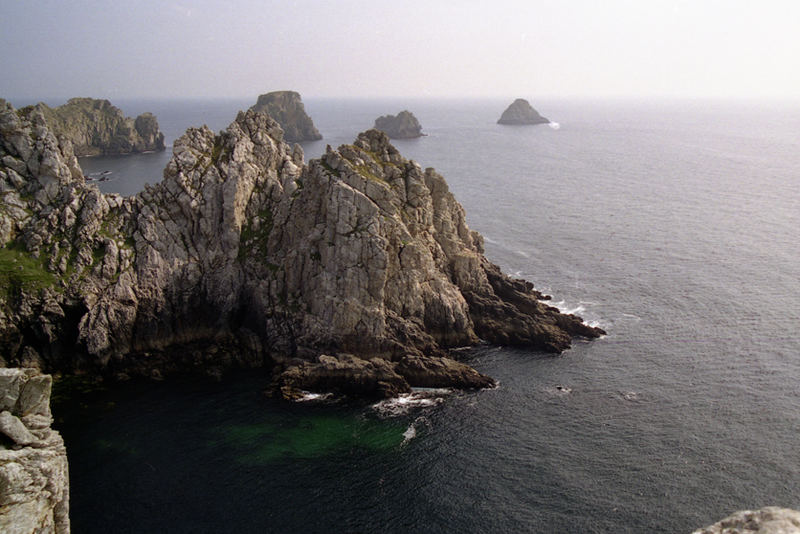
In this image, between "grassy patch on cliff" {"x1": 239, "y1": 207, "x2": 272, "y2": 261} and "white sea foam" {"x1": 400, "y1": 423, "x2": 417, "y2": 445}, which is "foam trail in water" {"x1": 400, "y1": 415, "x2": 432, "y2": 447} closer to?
"white sea foam" {"x1": 400, "y1": 423, "x2": 417, "y2": 445}

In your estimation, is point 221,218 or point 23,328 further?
point 221,218

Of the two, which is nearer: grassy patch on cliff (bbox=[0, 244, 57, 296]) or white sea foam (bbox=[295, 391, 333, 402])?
white sea foam (bbox=[295, 391, 333, 402])

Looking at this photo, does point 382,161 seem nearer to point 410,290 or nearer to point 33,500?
point 410,290

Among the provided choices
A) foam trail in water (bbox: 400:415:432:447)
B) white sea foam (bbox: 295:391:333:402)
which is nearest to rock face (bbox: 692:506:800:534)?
foam trail in water (bbox: 400:415:432:447)

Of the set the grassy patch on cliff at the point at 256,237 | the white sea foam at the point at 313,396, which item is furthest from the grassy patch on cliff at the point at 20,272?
the white sea foam at the point at 313,396

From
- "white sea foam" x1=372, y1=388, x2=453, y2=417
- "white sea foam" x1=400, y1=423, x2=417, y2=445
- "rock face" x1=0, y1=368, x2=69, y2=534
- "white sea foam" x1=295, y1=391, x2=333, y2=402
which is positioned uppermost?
"rock face" x1=0, y1=368, x2=69, y2=534

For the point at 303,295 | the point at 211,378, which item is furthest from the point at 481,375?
the point at 211,378

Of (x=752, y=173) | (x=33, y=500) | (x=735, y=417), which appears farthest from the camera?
(x=752, y=173)

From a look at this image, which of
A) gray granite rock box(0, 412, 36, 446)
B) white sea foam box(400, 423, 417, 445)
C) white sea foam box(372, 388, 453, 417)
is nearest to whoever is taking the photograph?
gray granite rock box(0, 412, 36, 446)
